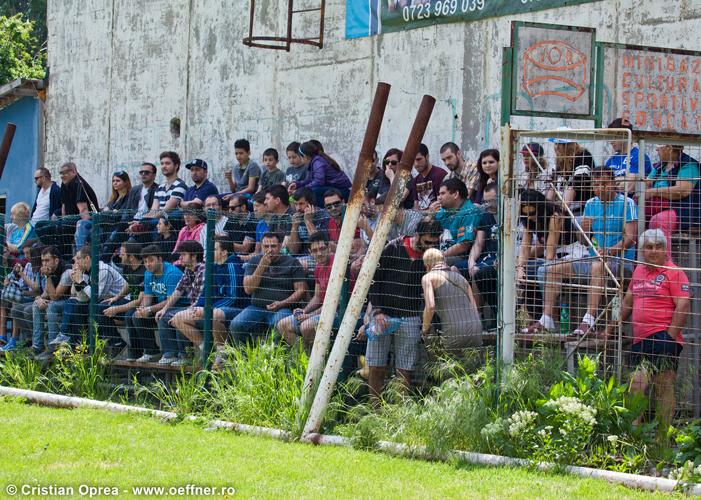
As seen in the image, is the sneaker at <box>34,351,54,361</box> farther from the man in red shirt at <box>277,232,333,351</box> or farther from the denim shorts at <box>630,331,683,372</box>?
the denim shorts at <box>630,331,683,372</box>

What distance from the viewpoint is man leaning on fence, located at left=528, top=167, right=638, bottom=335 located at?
8.24m

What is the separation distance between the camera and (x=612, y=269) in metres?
8.48

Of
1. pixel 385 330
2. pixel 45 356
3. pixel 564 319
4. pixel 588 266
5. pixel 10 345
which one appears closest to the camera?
pixel 564 319

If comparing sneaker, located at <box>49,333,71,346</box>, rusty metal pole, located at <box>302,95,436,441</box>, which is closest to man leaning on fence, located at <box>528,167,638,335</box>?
rusty metal pole, located at <box>302,95,436,441</box>

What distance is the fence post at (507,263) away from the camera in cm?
814

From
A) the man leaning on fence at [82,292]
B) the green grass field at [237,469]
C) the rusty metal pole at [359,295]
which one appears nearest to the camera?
the green grass field at [237,469]

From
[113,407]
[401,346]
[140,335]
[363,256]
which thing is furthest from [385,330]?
[140,335]

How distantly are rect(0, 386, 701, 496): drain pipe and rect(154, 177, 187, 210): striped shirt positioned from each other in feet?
13.8

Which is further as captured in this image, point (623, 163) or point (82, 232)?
point (82, 232)

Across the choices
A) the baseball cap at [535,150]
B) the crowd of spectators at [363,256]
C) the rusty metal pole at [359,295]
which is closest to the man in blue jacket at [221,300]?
the crowd of spectators at [363,256]

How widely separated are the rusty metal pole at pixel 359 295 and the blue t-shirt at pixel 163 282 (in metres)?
Answer: 2.94

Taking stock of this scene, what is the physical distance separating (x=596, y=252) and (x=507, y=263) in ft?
2.25

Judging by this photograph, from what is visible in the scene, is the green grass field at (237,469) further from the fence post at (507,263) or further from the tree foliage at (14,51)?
the tree foliage at (14,51)

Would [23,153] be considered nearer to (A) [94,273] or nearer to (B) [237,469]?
(A) [94,273]
